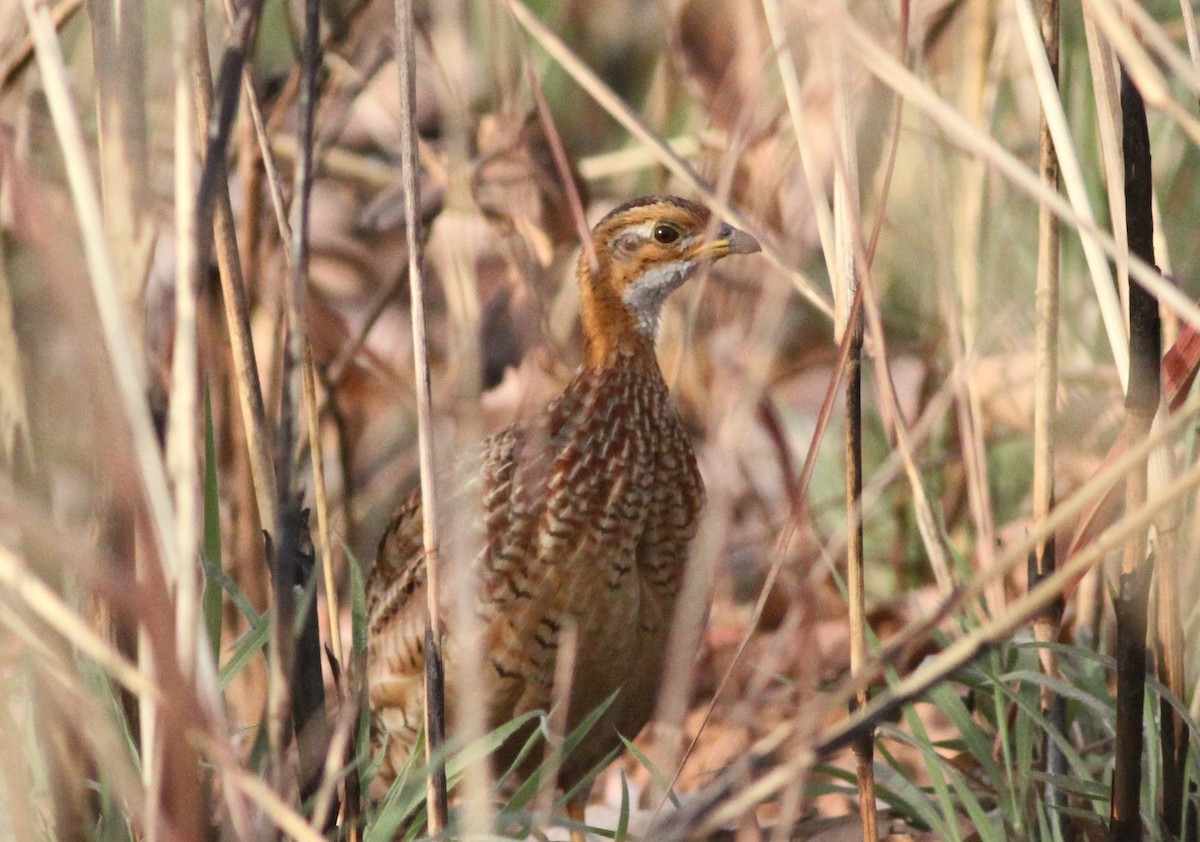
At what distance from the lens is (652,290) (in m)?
2.93

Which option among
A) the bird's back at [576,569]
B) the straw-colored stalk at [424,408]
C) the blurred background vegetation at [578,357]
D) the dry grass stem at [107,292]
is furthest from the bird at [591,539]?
the dry grass stem at [107,292]

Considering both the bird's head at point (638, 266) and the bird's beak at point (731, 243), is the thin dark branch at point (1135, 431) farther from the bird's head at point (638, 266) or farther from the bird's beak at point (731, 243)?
the bird's head at point (638, 266)

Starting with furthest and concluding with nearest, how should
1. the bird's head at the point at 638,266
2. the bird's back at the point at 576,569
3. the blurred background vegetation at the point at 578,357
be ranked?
the bird's head at the point at 638,266
the bird's back at the point at 576,569
the blurred background vegetation at the point at 578,357

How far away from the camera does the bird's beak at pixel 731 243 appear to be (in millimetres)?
2686

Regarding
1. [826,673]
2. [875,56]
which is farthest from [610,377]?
[875,56]

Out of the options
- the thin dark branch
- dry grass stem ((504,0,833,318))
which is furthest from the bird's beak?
the thin dark branch

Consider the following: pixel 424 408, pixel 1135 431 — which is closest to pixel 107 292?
pixel 424 408

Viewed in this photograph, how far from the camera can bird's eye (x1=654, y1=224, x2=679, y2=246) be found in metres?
2.89

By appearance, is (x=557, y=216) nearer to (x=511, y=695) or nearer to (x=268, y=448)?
(x=511, y=695)

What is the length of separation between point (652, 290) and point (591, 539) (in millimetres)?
577

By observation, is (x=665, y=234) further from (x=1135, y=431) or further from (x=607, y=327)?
(x=1135, y=431)

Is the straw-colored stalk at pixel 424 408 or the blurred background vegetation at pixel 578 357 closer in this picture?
the blurred background vegetation at pixel 578 357

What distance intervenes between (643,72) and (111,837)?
3337 mm

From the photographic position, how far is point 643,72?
15.6 feet
